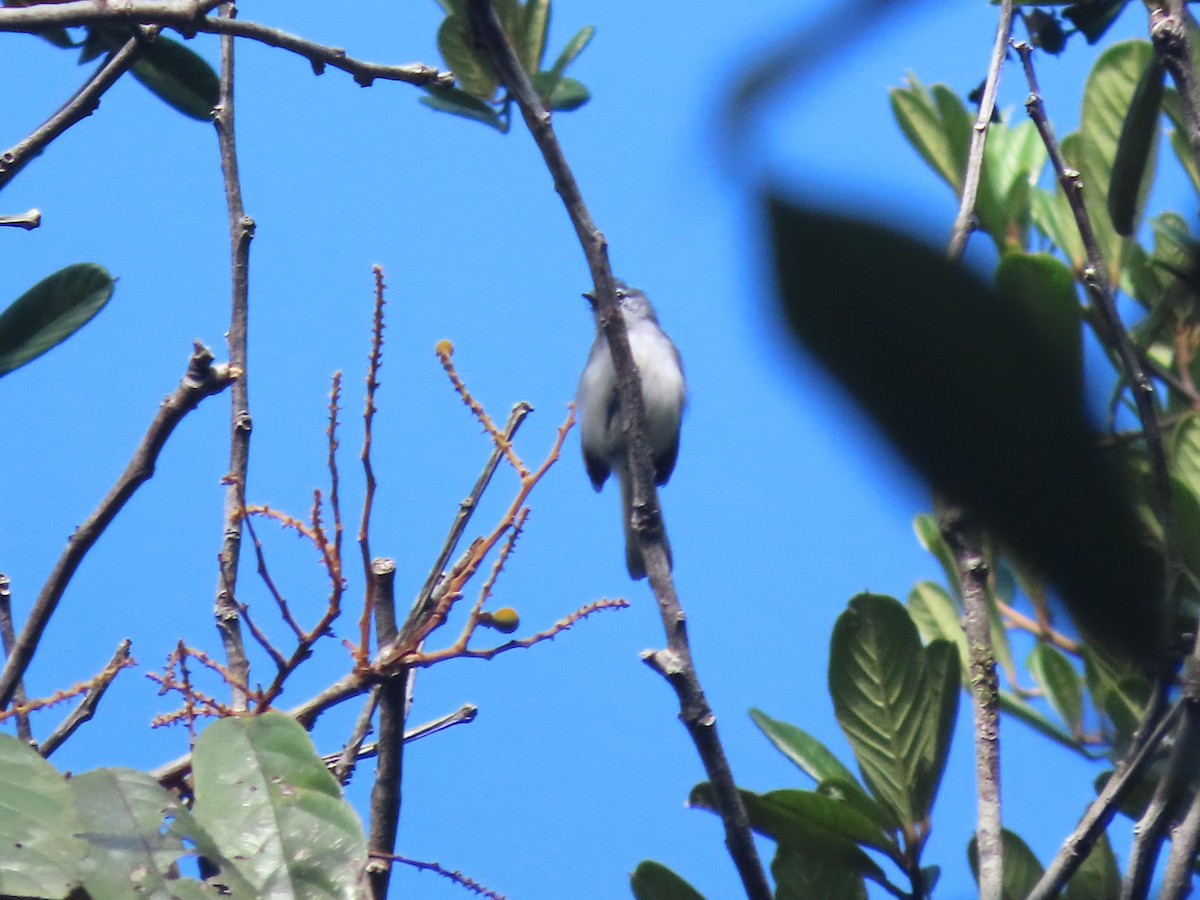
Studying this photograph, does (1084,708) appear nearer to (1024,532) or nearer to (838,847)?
(838,847)

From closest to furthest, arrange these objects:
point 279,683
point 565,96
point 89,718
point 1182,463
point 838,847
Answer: point 1182,463 → point 279,683 → point 89,718 → point 838,847 → point 565,96

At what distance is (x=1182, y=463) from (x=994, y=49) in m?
0.37

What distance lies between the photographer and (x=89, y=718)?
1.06 metres

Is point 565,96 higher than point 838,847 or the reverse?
higher

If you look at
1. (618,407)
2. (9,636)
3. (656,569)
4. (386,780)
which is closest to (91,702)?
(9,636)

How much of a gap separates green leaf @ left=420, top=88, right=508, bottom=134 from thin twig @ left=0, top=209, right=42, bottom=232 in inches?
13.9

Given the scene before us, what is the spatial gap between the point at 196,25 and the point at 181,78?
1.71 ft

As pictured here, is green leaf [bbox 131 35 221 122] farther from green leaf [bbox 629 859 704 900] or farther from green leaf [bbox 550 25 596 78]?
green leaf [bbox 629 859 704 900]

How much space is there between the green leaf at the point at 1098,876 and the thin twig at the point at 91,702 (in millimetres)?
927

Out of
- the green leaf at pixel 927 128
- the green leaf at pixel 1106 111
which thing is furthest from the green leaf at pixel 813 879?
the green leaf at pixel 1106 111

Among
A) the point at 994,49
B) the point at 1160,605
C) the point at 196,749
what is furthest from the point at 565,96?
the point at 1160,605

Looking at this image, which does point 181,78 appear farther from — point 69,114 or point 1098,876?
point 1098,876

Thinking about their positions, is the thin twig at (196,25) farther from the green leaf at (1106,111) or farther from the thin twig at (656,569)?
the green leaf at (1106,111)

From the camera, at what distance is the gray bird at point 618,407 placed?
10.8 feet
